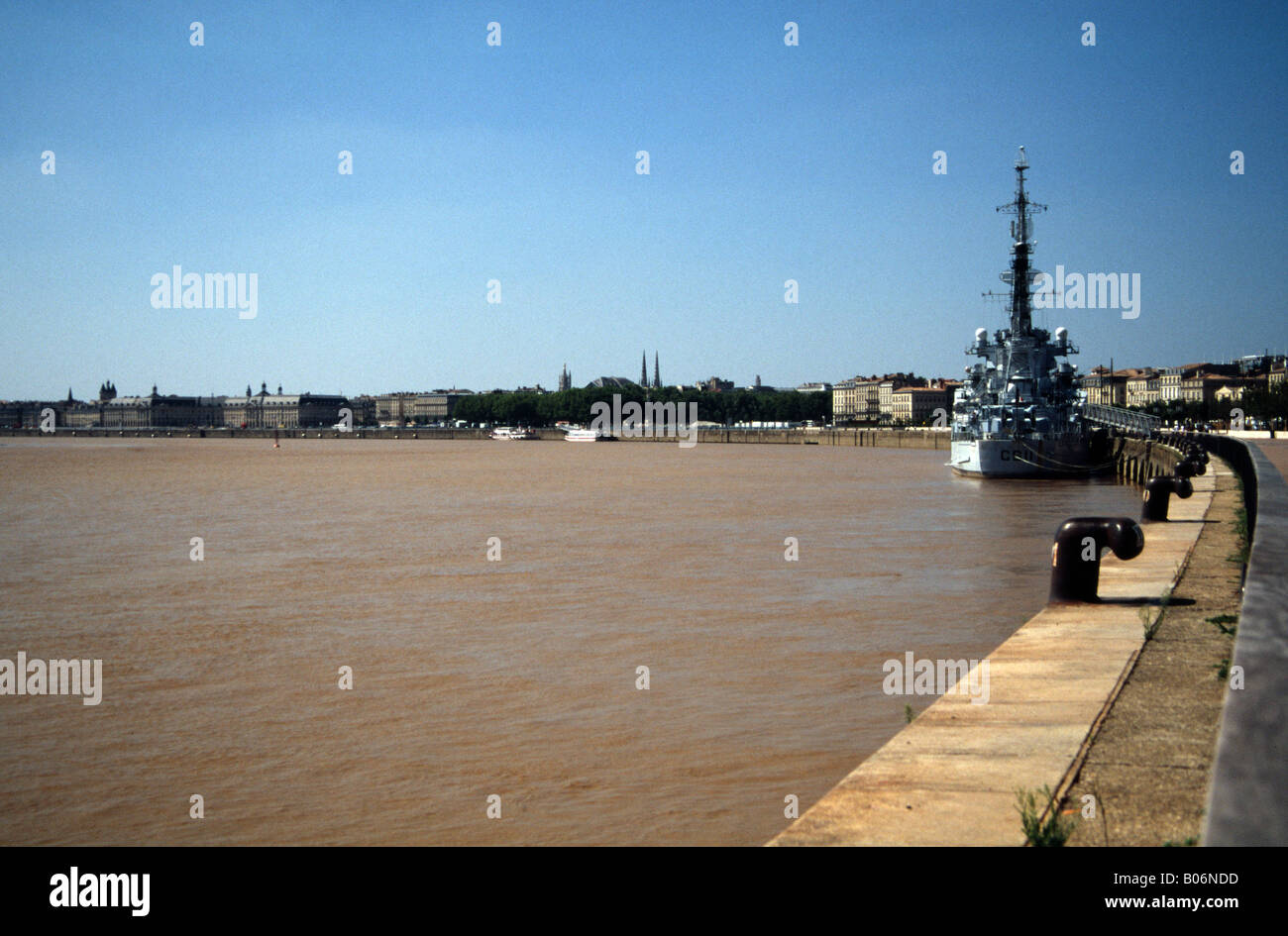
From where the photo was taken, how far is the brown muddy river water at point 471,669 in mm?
8203

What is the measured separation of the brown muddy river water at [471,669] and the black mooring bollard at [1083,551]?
139 cm

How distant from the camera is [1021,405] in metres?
60.2

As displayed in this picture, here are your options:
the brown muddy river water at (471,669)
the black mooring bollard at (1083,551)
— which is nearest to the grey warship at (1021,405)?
the brown muddy river water at (471,669)

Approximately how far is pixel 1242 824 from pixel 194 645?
43.9 ft

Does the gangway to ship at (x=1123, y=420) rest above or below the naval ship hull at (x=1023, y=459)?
above

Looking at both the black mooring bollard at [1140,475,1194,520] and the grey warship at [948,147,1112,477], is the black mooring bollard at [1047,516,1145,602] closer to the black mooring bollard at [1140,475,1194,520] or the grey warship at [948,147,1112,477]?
the black mooring bollard at [1140,475,1194,520]

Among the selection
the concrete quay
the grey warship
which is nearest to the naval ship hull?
the grey warship

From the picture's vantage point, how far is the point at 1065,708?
294 inches

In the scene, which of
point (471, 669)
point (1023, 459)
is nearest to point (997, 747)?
point (471, 669)

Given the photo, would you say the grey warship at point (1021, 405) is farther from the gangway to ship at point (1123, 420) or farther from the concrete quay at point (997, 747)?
the concrete quay at point (997, 747)

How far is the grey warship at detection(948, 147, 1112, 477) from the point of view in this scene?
5769 centimetres

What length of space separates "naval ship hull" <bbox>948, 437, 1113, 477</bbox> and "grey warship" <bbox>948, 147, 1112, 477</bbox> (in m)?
0.05
